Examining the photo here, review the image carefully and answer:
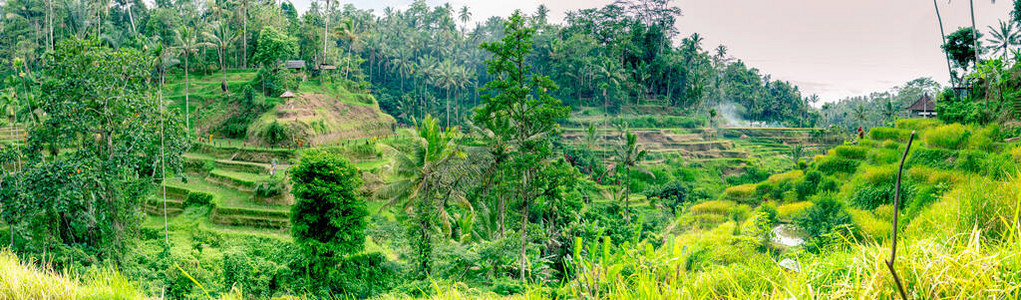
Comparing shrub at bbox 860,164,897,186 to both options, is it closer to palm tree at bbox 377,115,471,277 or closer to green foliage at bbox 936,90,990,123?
green foliage at bbox 936,90,990,123

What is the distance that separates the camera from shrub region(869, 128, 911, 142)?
1298 cm

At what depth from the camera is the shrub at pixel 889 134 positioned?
12978 millimetres

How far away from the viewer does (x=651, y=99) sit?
4738 centimetres

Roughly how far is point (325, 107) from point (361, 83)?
294 inches

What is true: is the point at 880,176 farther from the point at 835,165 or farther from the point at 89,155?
the point at 89,155

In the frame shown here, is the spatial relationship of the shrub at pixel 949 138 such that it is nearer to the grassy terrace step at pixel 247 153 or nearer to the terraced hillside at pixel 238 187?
the terraced hillside at pixel 238 187

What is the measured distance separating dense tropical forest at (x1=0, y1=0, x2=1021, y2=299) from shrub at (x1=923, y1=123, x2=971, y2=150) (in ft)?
0.17

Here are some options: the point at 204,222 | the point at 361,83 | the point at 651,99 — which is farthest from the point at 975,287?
the point at 651,99

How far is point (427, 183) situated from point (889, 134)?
1211cm

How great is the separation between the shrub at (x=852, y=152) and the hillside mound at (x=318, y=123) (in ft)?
70.5

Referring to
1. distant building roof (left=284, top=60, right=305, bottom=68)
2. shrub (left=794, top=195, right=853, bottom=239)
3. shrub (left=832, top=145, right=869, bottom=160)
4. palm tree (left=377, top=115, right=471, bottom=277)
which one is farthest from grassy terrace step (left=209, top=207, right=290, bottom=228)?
shrub (left=832, top=145, right=869, bottom=160)

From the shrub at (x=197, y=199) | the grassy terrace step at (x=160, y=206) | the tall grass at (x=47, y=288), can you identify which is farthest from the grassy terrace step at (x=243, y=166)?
the tall grass at (x=47, y=288)

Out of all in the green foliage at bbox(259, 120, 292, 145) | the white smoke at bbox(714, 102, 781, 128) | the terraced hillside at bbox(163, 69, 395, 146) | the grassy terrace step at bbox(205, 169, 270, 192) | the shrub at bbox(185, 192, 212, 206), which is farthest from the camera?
the white smoke at bbox(714, 102, 781, 128)

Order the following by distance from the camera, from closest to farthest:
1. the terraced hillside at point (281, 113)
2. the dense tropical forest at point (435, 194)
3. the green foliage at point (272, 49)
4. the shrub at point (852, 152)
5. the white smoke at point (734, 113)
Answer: the dense tropical forest at point (435, 194) < the shrub at point (852, 152) < the terraced hillside at point (281, 113) < the green foliage at point (272, 49) < the white smoke at point (734, 113)
